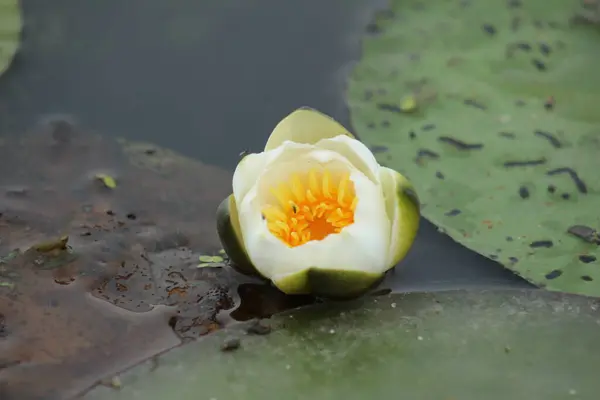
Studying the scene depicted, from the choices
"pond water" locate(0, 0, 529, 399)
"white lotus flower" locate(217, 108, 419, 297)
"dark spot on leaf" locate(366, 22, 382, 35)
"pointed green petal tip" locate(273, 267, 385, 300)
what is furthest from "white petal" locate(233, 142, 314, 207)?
"dark spot on leaf" locate(366, 22, 382, 35)

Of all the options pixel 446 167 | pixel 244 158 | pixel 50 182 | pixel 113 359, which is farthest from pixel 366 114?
pixel 113 359

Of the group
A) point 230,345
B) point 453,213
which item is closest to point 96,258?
point 230,345

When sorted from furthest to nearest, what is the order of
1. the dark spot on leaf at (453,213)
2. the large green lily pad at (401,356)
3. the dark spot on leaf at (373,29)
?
1. the dark spot on leaf at (373,29)
2. the dark spot on leaf at (453,213)
3. the large green lily pad at (401,356)

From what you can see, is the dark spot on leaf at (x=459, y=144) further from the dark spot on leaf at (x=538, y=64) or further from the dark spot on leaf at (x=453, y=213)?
the dark spot on leaf at (x=538, y=64)

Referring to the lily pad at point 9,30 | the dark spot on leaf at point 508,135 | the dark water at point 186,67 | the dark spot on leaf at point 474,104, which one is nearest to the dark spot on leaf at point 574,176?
the dark spot on leaf at point 508,135

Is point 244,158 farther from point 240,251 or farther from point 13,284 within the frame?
point 13,284

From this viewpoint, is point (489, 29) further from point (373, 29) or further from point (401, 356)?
point (401, 356)
